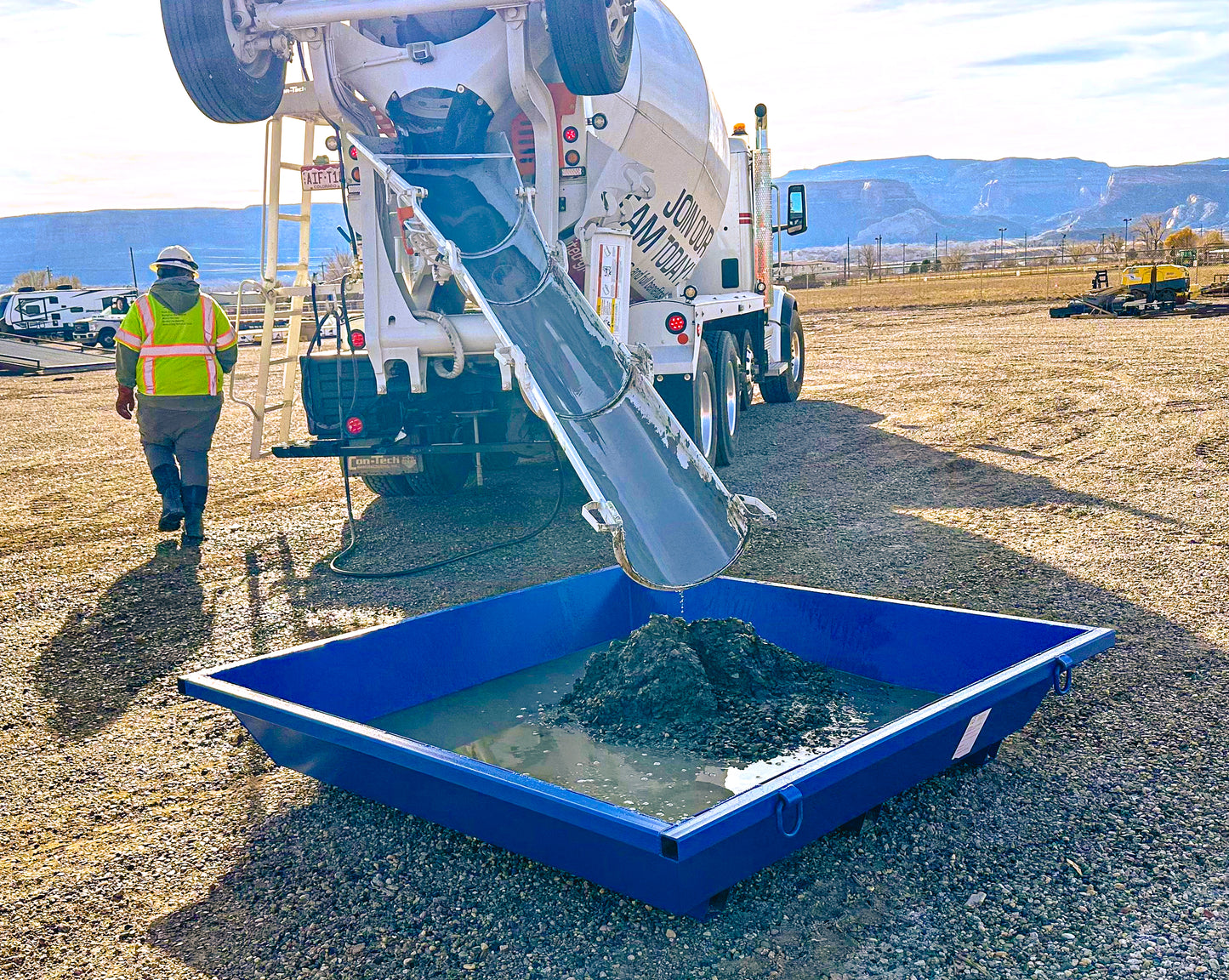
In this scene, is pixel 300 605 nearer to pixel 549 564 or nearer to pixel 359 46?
pixel 549 564

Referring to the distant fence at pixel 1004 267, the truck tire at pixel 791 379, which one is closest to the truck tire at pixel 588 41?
the truck tire at pixel 791 379

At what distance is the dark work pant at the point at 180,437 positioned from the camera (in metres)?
7.71

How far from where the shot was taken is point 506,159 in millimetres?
6660

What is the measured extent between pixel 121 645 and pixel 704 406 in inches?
195

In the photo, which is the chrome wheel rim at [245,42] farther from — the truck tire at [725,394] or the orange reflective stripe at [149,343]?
the truck tire at [725,394]

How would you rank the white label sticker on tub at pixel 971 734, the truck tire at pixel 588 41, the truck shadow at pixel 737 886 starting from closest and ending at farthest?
the truck shadow at pixel 737 886 → the white label sticker on tub at pixel 971 734 → the truck tire at pixel 588 41

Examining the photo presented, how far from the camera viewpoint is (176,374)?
7.71 metres

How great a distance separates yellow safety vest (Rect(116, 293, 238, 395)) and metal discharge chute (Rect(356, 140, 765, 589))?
1579mm

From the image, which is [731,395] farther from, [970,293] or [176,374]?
[970,293]

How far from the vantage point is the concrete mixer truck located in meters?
5.66

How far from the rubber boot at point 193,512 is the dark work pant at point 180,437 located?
5 centimetres

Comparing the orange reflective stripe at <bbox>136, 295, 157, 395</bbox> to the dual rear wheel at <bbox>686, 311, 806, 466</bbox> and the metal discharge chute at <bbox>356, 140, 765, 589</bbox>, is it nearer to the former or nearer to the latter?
the metal discharge chute at <bbox>356, 140, 765, 589</bbox>

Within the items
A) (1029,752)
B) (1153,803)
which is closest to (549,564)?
(1029,752)

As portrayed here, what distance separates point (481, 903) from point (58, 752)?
2174mm
